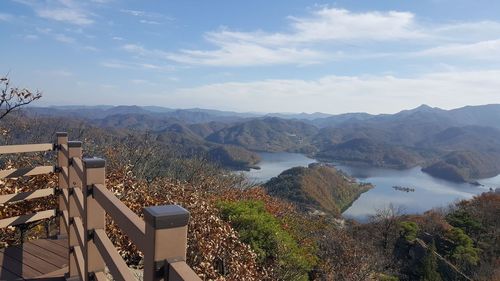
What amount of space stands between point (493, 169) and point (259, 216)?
217988 millimetres

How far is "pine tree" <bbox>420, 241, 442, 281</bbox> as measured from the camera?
1214 inches

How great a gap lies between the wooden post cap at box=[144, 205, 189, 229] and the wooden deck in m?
3.05

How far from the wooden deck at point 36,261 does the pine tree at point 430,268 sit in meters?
32.0

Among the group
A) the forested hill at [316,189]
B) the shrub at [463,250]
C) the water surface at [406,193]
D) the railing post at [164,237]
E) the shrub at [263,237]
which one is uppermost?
the railing post at [164,237]

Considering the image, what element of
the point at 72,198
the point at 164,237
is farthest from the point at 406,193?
the point at 164,237

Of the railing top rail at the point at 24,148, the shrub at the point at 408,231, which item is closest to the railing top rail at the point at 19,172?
the railing top rail at the point at 24,148

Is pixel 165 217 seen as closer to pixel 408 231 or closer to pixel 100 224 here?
pixel 100 224

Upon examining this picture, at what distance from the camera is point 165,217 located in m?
1.42

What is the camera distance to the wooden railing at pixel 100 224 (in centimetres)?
145

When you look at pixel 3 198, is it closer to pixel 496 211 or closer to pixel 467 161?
pixel 496 211

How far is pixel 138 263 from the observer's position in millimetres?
6855

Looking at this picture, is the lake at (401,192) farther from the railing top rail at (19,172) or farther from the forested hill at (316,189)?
the railing top rail at (19,172)

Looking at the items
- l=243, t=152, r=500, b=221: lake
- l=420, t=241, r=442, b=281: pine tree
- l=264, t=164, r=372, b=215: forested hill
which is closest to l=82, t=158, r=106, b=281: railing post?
l=420, t=241, r=442, b=281: pine tree

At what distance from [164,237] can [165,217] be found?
8 centimetres
